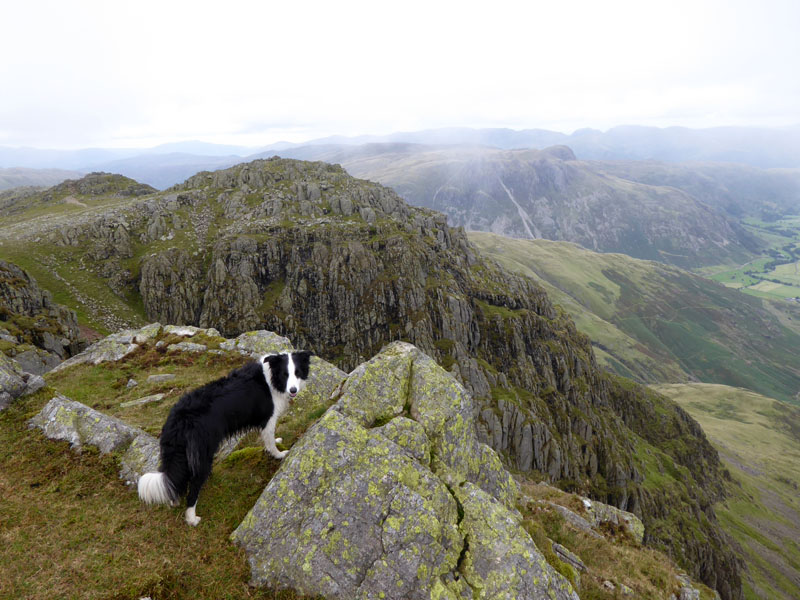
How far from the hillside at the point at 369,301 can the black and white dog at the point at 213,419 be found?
82.3 metres

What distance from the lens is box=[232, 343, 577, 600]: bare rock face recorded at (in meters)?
8.81

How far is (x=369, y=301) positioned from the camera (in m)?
→ 113

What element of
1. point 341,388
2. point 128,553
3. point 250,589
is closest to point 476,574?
point 250,589

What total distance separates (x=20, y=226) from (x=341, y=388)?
129m

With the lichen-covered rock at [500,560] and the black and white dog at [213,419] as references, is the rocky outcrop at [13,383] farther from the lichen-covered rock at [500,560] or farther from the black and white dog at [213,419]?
the lichen-covered rock at [500,560]

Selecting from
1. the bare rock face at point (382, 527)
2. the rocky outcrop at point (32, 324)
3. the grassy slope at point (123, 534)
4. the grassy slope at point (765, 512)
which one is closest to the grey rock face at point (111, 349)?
the rocky outcrop at point (32, 324)

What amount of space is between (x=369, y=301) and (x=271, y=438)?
101529 millimetres

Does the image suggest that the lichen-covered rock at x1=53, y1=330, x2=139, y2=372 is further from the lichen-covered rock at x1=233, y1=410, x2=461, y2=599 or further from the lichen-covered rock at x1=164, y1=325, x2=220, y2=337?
the lichen-covered rock at x1=233, y1=410, x2=461, y2=599

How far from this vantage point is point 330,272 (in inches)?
4424

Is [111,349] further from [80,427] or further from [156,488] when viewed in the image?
[156,488]

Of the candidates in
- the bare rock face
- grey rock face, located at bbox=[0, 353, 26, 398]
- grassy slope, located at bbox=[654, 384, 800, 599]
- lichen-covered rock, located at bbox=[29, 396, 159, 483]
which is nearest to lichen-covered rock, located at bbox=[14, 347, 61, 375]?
grey rock face, located at bbox=[0, 353, 26, 398]

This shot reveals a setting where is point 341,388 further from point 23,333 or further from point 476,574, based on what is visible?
point 23,333

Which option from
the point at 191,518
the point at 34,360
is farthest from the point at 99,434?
the point at 34,360

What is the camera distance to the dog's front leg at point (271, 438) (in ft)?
38.4
